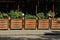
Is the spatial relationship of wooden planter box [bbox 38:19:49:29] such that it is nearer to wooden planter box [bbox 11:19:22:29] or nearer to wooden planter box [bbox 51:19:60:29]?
wooden planter box [bbox 51:19:60:29]

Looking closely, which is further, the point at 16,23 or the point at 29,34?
the point at 16,23

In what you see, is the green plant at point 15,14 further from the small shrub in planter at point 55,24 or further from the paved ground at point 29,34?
the small shrub in planter at point 55,24

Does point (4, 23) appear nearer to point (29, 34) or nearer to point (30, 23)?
point (30, 23)

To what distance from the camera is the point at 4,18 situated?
75.8ft

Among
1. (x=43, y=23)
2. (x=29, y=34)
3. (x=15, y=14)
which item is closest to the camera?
(x=29, y=34)

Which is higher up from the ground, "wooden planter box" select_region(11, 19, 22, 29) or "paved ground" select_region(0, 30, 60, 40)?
"wooden planter box" select_region(11, 19, 22, 29)

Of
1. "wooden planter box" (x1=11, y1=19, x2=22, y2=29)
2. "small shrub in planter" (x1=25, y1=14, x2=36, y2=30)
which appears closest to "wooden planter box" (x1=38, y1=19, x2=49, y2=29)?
"small shrub in planter" (x1=25, y1=14, x2=36, y2=30)

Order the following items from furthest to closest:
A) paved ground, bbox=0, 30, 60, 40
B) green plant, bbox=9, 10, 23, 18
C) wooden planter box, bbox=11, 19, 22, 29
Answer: green plant, bbox=9, 10, 23, 18 → wooden planter box, bbox=11, 19, 22, 29 → paved ground, bbox=0, 30, 60, 40

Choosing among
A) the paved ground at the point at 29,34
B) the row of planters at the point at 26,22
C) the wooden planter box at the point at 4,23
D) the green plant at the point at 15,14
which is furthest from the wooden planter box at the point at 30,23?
the wooden planter box at the point at 4,23

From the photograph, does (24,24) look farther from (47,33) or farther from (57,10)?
(57,10)

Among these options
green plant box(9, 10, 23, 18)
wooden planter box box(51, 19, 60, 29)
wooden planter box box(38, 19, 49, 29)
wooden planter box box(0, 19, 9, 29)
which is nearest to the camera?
wooden planter box box(0, 19, 9, 29)

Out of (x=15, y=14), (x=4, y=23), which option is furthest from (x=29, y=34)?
(x=15, y=14)

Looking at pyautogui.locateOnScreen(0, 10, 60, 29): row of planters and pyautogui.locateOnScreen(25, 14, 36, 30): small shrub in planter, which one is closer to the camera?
pyautogui.locateOnScreen(0, 10, 60, 29): row of planters

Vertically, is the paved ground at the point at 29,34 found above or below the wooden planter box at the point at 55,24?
below
